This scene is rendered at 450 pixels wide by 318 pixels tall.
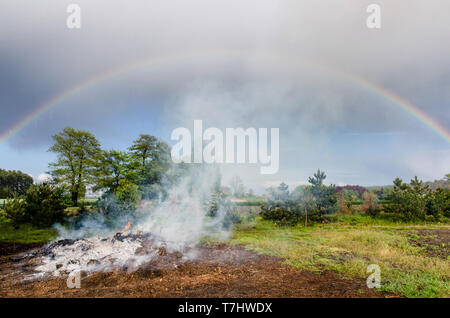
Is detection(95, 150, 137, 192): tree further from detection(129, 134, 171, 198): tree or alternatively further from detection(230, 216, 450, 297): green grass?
detection(230, 216, 450, 297): green grass

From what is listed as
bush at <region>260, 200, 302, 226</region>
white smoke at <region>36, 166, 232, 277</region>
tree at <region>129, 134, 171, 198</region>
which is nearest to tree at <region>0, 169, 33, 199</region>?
tree at <region>129, 134, 171, 198</region>

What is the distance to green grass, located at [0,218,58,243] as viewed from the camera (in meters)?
11.8

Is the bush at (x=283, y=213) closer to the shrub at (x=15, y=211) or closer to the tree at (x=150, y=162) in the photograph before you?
the tree at (x=150, y=162)

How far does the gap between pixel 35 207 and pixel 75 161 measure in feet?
39.0

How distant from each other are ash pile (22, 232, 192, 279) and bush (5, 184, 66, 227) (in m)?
6.02

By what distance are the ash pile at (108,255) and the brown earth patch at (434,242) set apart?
32.3 feet

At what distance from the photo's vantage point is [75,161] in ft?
81.6

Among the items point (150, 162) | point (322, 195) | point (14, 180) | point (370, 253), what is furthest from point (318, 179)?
point (14, 180)

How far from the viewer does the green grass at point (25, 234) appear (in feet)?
38.7

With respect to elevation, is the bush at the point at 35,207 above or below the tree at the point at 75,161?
below

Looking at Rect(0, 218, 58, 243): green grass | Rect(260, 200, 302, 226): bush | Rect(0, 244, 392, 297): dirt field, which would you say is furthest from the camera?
Rect(260, 200, 302, 226): bush

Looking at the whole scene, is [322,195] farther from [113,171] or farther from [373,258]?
[113,171]

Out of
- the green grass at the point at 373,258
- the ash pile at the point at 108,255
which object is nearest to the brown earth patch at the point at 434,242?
the green grass at the point at 373,258
